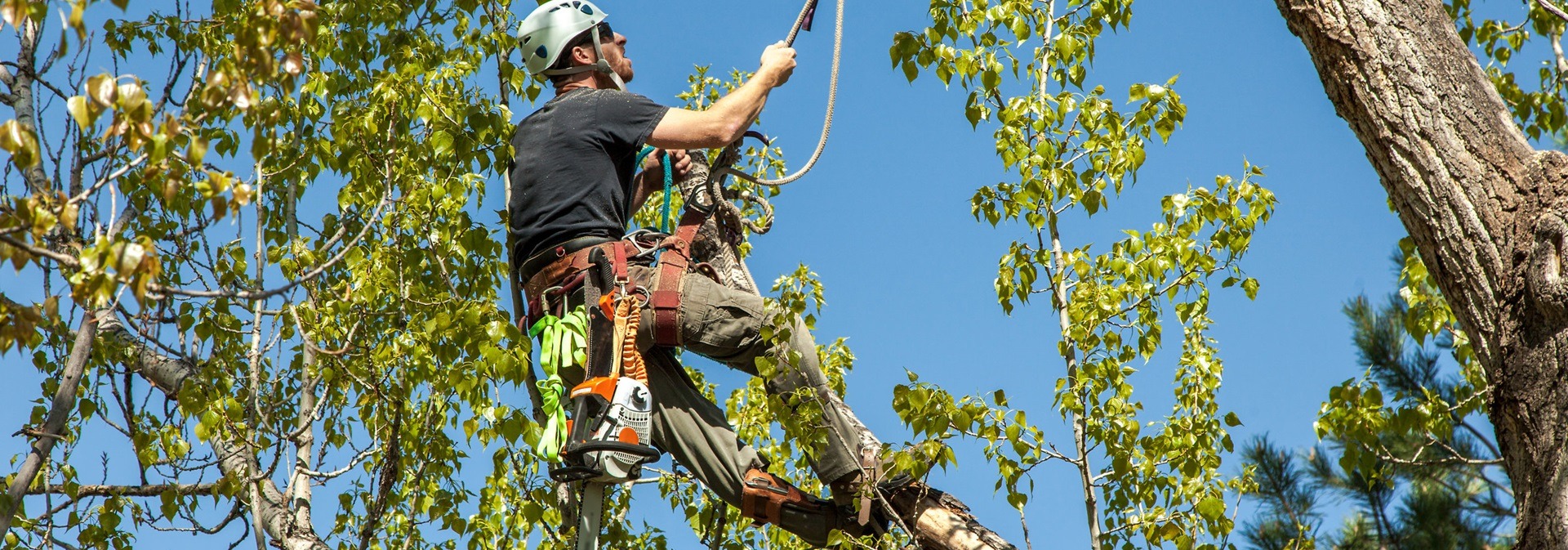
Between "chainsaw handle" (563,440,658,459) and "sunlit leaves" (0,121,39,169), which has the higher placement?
"chainsaw handle" (563,440,658,459)

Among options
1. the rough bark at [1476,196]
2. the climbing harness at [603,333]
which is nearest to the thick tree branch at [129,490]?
the climbing harness at [603,333]

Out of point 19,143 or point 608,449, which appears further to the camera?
point 608,449

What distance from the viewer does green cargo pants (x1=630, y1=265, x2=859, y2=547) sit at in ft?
16.2

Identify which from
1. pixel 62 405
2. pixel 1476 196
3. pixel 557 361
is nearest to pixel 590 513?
pixel 557 361

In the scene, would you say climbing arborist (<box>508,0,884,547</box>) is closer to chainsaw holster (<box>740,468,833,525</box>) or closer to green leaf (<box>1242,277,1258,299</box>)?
chainsaw holster (<box>740,468,833,525</box>)

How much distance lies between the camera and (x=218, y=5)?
6109 mm

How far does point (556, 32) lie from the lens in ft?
Answer: 17.6

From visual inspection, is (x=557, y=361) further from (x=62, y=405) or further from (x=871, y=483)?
(x=62, y=405)

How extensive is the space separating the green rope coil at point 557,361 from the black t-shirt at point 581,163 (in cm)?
41

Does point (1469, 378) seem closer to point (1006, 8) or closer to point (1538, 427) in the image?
point (1006, 8)

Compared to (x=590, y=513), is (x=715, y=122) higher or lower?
higher

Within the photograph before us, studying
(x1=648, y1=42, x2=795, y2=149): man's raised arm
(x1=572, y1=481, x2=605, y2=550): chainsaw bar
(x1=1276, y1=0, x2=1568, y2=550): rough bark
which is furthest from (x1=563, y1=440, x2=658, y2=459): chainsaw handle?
(x1=1276, y1=0, x2=1568, y2=550): rough bark

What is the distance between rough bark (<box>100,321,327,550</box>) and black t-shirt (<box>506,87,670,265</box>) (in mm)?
1730

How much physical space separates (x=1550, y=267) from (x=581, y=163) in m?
2.95
